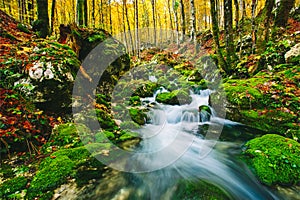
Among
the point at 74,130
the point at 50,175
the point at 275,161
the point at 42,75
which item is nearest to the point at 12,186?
the point at 50,175

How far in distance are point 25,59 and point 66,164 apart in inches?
130

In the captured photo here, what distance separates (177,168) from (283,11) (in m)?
10.2

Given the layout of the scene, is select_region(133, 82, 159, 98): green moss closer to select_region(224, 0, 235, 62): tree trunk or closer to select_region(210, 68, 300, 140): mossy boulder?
select_region(210, 68, 300, 140): mossy boulder

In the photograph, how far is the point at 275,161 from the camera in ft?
11.1

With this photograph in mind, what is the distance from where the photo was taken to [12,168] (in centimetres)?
325

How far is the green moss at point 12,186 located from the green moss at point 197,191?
106 inches

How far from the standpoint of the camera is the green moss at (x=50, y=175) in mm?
2824

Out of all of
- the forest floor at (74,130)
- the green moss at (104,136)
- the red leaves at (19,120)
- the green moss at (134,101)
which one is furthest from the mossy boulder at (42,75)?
the green moss at (134,101)

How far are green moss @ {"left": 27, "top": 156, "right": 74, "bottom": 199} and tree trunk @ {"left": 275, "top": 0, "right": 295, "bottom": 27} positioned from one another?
11.7 meters

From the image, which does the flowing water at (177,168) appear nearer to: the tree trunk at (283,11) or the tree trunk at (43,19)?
the tree trunk at (43,19)

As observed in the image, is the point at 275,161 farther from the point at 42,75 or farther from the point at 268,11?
the point at 268,11

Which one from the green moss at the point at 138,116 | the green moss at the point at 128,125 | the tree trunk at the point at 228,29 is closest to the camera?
the green moss at the point at 128,125

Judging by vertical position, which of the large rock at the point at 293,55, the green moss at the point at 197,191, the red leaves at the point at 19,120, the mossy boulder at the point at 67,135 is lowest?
the green moss at the point at 197,191

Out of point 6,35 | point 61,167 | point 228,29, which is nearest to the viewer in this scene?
point 61,167
